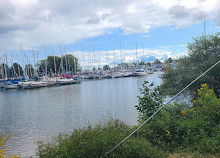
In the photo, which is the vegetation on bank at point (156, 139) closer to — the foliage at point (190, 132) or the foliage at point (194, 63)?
the foliage at point (190, 132)

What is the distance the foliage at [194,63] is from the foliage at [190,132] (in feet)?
14.7

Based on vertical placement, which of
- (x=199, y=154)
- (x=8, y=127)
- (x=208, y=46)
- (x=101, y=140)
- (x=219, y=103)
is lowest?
(x=8, y=127)

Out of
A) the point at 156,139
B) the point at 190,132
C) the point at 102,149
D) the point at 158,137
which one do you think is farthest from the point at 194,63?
the point at 102,149

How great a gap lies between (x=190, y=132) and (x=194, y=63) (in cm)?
738

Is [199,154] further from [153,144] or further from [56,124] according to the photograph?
[56,124]

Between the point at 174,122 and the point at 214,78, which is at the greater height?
the point at 214,78

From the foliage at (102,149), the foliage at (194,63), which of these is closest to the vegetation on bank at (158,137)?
the foliage at (102,149)

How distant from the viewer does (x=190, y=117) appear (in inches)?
276

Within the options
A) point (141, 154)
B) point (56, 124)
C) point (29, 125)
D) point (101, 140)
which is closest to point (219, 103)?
point (141, 154)

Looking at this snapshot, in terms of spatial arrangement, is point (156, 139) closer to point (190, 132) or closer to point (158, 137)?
point (158, 137)

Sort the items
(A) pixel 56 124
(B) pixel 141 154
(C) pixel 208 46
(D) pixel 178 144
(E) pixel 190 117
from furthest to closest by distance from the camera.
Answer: (A) pixel 56 124
(C) pixel 208 46
(E) pixel 190 117
(D) pixel 178 144
(B) pixel 141 154

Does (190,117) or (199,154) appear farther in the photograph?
(190,117)

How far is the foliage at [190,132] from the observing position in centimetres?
525

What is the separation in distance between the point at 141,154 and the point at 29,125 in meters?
15.2
